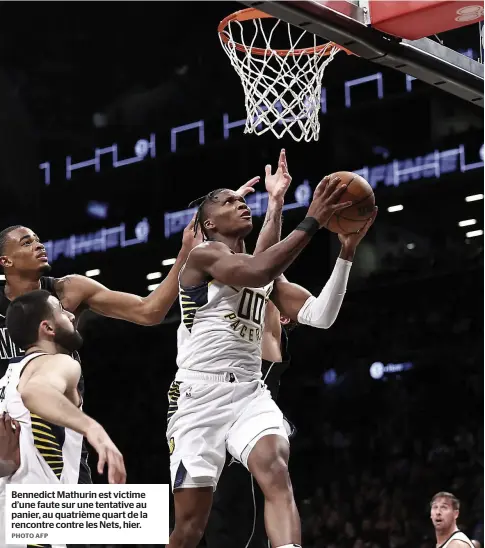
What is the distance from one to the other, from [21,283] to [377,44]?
2142mm

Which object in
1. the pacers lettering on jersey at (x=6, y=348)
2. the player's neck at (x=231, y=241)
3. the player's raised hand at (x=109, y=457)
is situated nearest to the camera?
the player's raised hand at (x=109, y=457)

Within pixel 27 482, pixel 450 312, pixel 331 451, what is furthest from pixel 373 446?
pixel 27 482

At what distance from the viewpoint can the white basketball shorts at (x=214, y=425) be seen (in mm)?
4496

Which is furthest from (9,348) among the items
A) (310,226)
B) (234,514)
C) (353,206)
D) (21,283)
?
(234,514)

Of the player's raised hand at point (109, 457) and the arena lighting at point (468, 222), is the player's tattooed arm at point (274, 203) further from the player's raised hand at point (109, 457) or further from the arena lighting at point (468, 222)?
the arena lighting at point (468, 222)

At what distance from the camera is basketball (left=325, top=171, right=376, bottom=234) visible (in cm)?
459

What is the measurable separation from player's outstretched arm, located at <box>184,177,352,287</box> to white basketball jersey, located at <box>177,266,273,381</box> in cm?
11

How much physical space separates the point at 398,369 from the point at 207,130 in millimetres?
4352

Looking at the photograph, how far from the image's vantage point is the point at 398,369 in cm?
1403

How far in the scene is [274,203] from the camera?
187 inches

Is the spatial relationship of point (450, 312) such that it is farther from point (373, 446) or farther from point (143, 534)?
point (143, 534)

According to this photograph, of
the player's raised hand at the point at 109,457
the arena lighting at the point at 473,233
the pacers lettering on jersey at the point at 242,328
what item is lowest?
the player's raised hand at the point at 109,457

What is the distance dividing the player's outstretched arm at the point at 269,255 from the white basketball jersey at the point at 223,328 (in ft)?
0.37

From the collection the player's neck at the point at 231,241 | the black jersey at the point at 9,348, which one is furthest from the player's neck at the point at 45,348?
the player's neck at the point at 231,241
